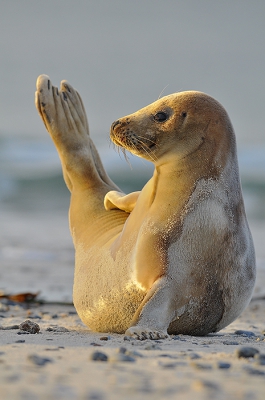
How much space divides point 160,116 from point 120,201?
1033 millimetres

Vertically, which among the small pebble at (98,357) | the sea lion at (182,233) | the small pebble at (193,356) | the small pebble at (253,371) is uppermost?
the sea lion at (182,233)

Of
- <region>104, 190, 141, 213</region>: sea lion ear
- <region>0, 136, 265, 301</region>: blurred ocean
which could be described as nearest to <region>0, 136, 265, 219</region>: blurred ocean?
<region>0, 136, 265, 301</region>: blurred ocean

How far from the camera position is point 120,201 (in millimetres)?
5520

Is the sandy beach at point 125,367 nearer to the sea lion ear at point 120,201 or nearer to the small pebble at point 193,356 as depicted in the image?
the small pebble at point 193,356

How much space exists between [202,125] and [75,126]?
2.37 meters

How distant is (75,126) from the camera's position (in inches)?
265

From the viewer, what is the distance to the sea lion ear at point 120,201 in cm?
538

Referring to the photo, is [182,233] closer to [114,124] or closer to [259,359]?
[114,124]

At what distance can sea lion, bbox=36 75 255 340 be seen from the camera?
4457 mm

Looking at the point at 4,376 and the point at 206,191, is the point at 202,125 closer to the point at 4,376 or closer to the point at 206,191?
the point at 206,191

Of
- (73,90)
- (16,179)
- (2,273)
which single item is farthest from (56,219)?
(73,90)

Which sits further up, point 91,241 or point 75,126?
point 75,126

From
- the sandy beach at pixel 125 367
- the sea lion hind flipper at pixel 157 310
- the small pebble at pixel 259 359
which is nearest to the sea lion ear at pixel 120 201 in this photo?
the sandy beach at pixel 125 367

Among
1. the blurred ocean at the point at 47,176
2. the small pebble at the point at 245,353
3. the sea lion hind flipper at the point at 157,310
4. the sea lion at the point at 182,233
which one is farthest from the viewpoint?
the blurred ocean at the point at 47,176
